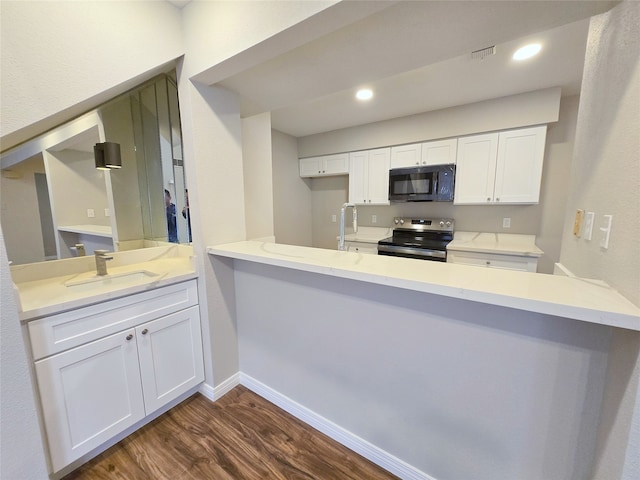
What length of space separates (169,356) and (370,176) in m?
3.11

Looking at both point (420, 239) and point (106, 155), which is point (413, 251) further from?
point (106, 155)

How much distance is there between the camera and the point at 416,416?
125cm

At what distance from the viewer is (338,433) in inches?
60.4

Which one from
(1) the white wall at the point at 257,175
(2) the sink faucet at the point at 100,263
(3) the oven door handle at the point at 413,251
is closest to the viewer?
(2) the sink faucet at the point at 100,263

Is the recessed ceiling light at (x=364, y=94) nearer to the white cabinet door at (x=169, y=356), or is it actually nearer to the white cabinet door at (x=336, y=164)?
the white cabinet door at (x=336, y=164)

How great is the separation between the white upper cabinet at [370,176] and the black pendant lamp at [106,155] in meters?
2.77

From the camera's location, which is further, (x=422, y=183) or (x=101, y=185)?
(x=422, y=183)

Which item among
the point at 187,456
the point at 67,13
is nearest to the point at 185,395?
the point at 187,456

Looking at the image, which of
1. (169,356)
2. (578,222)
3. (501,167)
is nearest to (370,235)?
(501,167)

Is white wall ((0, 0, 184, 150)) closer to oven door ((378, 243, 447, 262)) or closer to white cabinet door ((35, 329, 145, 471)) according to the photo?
white cabinet door ((35, 329, 145, 471))

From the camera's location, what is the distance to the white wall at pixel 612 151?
76 cm

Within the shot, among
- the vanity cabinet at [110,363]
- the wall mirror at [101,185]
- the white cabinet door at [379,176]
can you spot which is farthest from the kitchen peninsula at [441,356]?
the white cabinet door at [379,176]

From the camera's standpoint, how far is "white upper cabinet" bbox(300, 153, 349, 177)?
3.88 metres

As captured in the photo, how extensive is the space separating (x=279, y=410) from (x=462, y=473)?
1.11 metres
